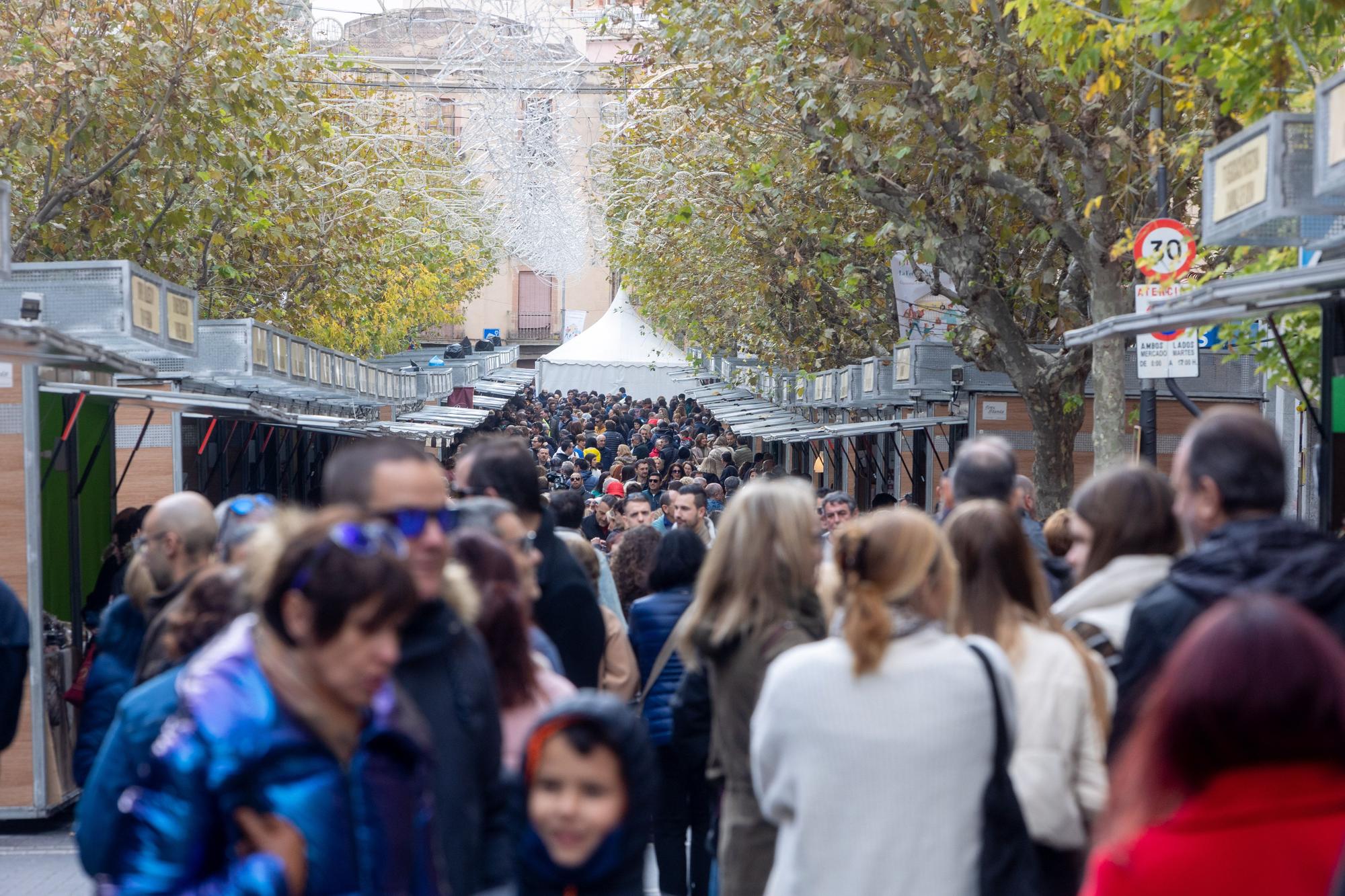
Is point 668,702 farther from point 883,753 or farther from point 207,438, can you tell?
point 207,438

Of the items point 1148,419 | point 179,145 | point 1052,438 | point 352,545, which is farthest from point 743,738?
point 179,145

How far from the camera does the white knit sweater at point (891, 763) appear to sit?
145 inches

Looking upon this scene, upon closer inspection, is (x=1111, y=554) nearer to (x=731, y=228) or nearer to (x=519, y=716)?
(x=519, y=716)

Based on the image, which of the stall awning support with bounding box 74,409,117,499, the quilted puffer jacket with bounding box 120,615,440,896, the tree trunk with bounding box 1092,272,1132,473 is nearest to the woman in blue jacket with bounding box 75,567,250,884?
the quilted puffer jacket with bounding box 120,615,440,896

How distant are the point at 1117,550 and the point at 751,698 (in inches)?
43.4

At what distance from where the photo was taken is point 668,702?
21.2 ft

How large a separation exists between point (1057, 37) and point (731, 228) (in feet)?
41.5

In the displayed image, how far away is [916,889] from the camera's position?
369 cm

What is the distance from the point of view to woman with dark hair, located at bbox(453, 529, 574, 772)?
3.86 meters

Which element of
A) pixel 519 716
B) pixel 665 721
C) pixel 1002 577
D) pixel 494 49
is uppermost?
pixel 494 49

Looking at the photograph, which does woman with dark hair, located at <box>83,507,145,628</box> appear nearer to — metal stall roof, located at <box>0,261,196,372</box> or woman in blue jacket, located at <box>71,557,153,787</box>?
metal stall roof, located at <box>0,261,196,372</box>

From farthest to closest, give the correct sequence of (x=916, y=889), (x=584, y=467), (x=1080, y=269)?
1. (x=584, y=467)
2. (x=1080, y=269)
3. (x=916, y=889)

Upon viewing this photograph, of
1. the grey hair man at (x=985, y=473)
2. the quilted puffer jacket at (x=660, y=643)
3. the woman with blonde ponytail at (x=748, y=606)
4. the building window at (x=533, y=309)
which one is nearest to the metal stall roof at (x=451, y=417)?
the quilted puffer jacket at (x=660, y=643)

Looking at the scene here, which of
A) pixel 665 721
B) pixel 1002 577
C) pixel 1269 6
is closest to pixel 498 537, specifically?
pixel 1002 577
